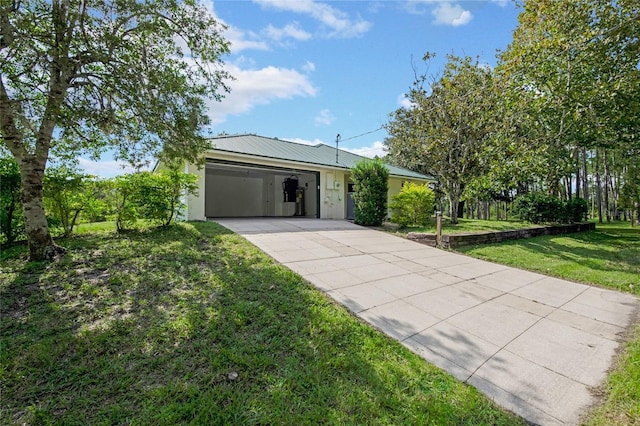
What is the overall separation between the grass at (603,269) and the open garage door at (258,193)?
32.1 ft

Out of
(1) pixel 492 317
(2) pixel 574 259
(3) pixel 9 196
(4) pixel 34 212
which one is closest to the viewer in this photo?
(1) pixel 492 317

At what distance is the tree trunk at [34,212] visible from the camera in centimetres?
454

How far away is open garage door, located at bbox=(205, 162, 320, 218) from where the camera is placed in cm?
1580

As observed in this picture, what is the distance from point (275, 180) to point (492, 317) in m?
14.5

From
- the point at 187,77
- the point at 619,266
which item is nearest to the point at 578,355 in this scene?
the point at 619,266

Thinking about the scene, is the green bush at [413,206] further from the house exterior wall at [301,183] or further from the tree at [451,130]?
the house exterior wall at [301,183]

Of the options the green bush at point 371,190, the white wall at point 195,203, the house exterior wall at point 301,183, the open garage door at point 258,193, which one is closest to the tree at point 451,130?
the green bush at point 371,190

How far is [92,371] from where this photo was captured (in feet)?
7.07

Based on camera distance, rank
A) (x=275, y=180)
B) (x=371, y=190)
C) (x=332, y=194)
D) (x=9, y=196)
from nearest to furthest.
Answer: (x=9, y=196)
(x=371, y=190)
(x=332, y=194)
(x=275, y=180)

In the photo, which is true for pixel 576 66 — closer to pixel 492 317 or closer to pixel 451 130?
pixel 451 130

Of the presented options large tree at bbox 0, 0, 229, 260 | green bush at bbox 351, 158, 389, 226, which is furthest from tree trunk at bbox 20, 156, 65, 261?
green bush at bbox 351, 158, 389, 226

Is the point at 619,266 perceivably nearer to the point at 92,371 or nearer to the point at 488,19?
the point at 488,19

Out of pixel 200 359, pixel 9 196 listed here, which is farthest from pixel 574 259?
pixel 9 196

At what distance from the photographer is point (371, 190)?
10.6 m
